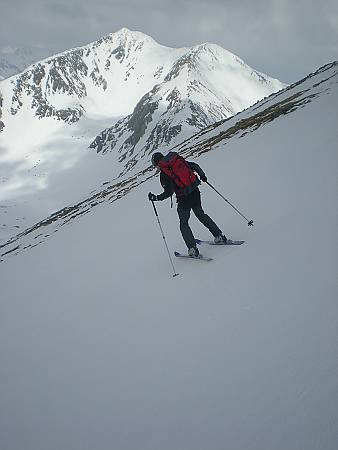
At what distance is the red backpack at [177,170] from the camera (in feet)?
22.7

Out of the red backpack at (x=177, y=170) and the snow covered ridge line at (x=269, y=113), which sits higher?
the snow covered ridge line at (x=269, y=113)

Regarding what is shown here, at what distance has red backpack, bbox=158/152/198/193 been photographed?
6.92 m

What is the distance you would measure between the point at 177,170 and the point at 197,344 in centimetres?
383

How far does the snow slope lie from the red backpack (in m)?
1.65

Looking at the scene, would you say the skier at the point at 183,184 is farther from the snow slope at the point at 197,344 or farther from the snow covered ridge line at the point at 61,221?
the snow covered ridge line at the point at 61,221

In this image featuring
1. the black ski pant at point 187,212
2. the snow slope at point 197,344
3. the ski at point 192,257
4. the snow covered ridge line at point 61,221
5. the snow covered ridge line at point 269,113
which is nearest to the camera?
the snow slope at point 197,344

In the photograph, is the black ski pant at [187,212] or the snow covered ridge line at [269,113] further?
the snow covered ridge line at [269,113]

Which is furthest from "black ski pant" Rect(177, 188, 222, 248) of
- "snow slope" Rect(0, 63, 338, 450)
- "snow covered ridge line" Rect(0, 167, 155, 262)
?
"snow covered ridge line" Rect(0, 167, 155, 262)

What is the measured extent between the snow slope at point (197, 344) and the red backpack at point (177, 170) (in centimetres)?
165

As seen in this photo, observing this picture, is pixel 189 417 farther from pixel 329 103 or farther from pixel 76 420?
pixel 329 103

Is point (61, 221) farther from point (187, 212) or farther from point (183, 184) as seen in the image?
point (183, 184)

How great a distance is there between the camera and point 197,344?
13.7 feet

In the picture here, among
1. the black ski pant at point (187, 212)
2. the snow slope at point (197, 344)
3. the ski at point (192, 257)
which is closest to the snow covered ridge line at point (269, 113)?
the snow slope at point (197, 344)

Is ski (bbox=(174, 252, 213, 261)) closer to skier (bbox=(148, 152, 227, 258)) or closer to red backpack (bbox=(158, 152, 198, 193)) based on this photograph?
skier (bbox=(148, 152, 227, 258))
